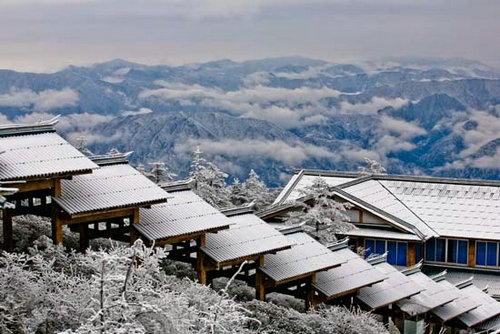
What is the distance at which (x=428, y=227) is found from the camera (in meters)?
47.4

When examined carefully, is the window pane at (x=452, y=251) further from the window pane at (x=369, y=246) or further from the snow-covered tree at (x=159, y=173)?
the snow-covered tree at (x=159, y=173)

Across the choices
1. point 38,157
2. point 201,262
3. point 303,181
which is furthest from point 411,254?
point 38,157

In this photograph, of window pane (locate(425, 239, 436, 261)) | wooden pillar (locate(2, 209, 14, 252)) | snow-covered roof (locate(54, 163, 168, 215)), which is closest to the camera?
snow-covered roof (locate(54, 163, 168, 215))

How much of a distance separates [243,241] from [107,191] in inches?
211

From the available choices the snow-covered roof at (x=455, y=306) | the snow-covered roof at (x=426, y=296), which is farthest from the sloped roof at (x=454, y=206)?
the snow-covered roof at (x=426, y=296)

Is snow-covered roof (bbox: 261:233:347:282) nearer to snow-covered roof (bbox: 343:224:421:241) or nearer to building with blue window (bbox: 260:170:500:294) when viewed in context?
building with blue window (bbox: 260:170:500:294)

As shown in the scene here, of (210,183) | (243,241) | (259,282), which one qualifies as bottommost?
(210,183)

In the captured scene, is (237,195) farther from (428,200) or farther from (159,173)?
(428,200)

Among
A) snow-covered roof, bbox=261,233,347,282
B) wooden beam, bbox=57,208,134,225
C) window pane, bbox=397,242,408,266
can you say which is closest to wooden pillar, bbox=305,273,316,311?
snow-covered roof, bbox=261,233,347,282

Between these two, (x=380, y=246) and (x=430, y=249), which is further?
(x=430, y=249)

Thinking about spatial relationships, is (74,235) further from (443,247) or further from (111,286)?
(443,247)

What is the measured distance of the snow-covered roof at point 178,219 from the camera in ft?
84.8

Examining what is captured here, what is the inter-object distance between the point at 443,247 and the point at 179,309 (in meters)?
33.6

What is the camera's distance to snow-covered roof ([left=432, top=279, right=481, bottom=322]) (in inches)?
1425
